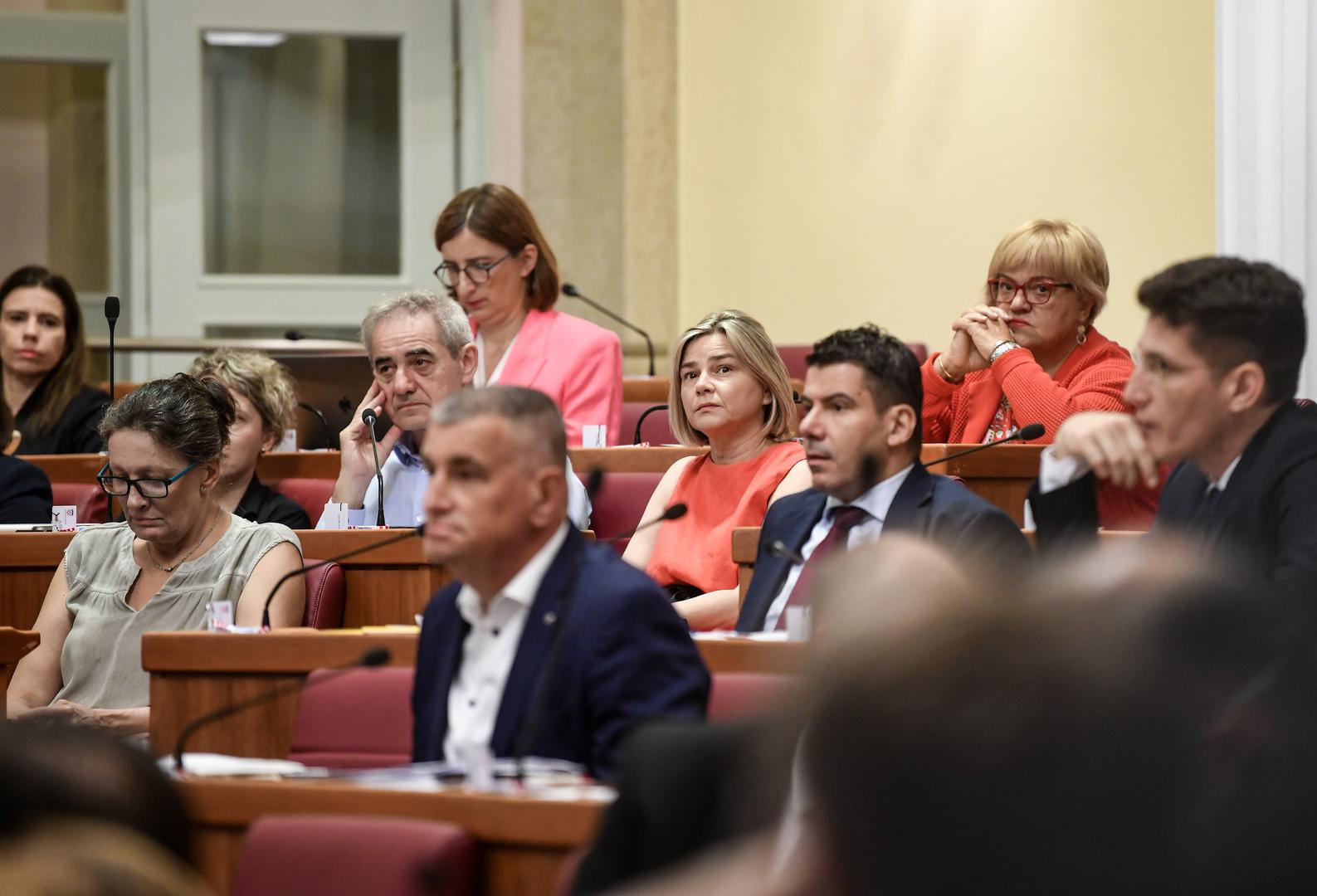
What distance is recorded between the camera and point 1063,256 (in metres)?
3.64

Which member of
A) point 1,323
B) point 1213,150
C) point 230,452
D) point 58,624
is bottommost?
point 58,624

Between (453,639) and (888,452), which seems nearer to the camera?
(453,639)

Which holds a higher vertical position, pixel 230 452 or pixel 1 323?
pixel 1 323

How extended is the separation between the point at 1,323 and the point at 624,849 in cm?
372

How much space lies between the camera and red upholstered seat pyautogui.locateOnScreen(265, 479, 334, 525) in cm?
412

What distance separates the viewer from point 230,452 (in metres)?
3.90

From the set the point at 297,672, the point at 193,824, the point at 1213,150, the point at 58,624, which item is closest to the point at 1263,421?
A: the point at 297,672

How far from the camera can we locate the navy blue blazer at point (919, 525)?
2.68 meters

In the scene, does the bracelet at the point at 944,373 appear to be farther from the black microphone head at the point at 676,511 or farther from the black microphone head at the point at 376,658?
→ the black microphone head at the point at 376,658

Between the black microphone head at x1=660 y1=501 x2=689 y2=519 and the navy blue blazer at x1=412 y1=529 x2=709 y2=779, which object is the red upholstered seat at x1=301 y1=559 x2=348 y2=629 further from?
the navy blue blazer at x1=412 y1=529 x2=709 y2=779

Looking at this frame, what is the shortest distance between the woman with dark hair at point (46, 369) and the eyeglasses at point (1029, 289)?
95.0 inches

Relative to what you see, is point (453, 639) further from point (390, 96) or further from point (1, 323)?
point (390, 96)

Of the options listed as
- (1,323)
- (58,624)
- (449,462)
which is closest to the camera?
(449,462)

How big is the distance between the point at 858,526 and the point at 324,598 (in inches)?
38.5
